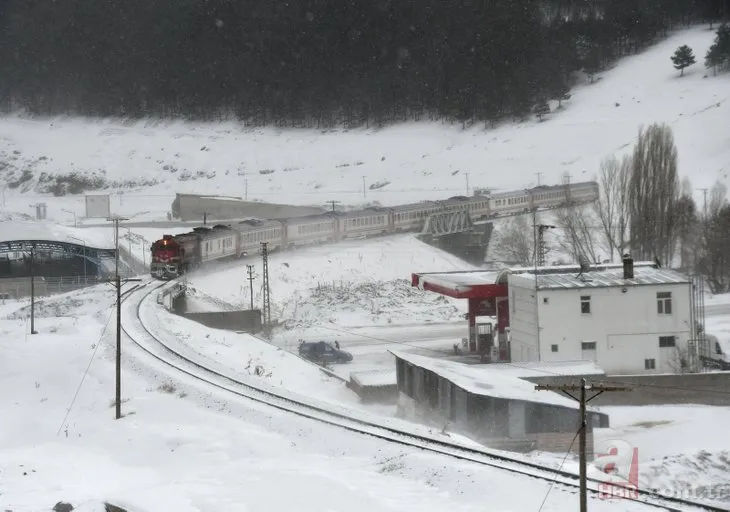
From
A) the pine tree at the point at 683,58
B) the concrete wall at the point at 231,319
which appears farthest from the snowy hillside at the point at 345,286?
the pine tree at the point at 683,58

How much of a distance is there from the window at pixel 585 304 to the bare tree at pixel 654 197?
16501 millimetres

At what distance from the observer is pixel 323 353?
33500 millimetres

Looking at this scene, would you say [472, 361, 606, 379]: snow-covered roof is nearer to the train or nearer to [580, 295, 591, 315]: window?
[580, 295, 591, 315]: window

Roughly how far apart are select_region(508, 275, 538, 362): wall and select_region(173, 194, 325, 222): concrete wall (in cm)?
3694

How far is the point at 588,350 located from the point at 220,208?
44.6m

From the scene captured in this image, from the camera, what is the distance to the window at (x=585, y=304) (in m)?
28.9

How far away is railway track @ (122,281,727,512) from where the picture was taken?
13114mm

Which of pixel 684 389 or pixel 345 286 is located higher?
pixel 345 286

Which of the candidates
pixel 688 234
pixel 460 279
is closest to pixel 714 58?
pixel 688 234

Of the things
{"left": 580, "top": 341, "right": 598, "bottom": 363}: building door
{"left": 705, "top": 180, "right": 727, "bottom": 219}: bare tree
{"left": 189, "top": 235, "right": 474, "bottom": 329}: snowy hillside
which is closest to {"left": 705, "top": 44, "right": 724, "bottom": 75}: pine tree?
{"left": 705, "top": 180, "right": 727, "bottom": 219}: bare tree

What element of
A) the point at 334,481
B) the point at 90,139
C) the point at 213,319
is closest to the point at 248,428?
the point at 334,481

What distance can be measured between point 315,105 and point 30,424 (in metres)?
90.9

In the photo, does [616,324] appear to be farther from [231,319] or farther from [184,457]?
[231,319]

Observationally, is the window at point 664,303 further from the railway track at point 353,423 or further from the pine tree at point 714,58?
the pine tree at point 714,58
